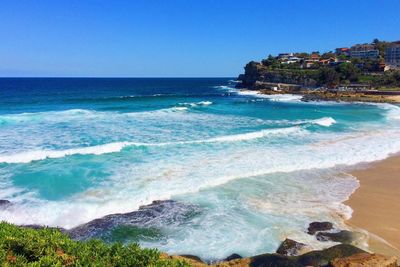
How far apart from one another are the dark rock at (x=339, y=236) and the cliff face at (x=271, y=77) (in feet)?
276

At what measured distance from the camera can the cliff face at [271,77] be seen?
312ft

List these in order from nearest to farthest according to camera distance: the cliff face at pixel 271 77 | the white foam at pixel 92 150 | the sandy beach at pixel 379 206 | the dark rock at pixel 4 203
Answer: the sandy beach at pixel 379 206 < the dark rock at pixel 4 203 < the white foam at pixel 92 150 < the cliff face at pixel 271 77

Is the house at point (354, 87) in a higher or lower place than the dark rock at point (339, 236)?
higher

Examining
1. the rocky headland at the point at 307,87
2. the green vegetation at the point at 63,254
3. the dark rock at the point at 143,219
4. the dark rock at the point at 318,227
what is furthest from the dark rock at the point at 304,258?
the rocky headland at the point at 307,87

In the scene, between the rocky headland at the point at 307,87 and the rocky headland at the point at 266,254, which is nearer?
the rocky headland at the point at 266,254

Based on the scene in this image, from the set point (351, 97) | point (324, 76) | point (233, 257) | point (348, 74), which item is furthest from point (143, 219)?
point (348, 74)

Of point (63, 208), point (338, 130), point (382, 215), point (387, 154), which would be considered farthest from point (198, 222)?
point (338, 130)

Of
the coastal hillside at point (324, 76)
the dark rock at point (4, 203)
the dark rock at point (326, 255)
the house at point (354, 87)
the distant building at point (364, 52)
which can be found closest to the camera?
the dark rock at point (326, 255)

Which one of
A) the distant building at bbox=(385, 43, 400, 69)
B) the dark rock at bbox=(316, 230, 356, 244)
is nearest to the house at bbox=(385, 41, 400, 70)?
the distant building at bbox=(385, 43, 400, 69)

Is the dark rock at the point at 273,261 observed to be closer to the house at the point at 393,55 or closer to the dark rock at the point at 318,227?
the dark rock at the point at 318,227

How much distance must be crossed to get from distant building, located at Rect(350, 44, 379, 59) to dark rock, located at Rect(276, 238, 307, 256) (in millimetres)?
137026

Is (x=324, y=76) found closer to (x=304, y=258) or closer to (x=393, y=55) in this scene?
(x=393, y=55)

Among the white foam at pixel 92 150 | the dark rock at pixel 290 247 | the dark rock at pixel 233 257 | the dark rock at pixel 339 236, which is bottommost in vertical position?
the dark rock at pixel 233 257

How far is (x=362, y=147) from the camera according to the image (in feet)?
82.9
